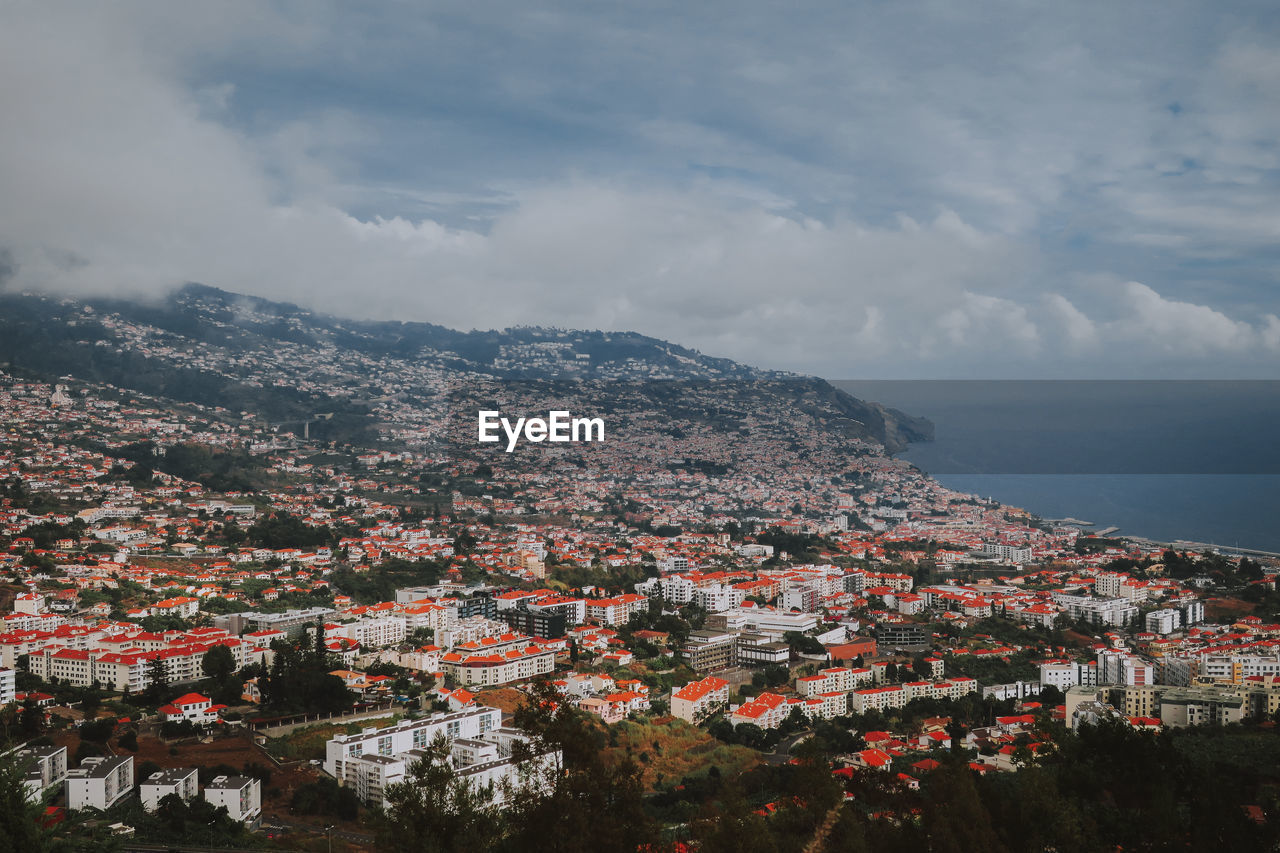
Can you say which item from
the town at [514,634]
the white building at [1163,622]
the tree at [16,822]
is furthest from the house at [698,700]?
the tree at [16,822]

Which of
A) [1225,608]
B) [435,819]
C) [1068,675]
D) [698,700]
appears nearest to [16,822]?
[435,819]

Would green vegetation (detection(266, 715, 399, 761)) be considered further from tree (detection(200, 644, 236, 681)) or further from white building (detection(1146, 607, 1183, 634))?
white building (detection(1146, 607, 1183, 634))

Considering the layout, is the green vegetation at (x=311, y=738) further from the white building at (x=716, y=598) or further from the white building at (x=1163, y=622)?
the white building at (x=1163, y=622)

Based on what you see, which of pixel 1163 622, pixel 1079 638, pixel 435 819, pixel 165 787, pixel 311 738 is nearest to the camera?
pixel 435 819

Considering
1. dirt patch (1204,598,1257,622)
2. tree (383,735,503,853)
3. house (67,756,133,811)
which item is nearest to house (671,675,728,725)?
house (67,756,133,811)

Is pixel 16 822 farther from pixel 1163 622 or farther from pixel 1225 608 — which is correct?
pixel 1225 608
